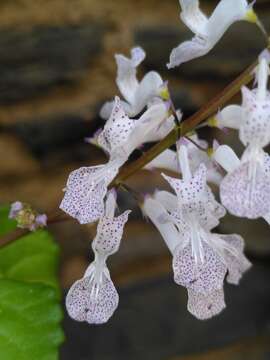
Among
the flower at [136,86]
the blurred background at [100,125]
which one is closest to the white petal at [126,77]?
the flower at [136,86]

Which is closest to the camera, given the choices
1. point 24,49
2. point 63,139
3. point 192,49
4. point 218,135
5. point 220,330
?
point 192,49

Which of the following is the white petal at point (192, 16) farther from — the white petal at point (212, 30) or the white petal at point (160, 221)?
the white petal at point (160, 221)

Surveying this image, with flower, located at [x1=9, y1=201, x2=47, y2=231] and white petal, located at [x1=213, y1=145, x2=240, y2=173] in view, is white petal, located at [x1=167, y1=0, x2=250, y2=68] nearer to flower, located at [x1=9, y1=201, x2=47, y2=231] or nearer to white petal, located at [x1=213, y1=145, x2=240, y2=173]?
white petal, located at [x1=213, y1=145, x2=240, y2=173]

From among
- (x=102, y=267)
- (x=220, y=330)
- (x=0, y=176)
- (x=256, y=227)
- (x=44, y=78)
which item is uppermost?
(x=44, y=78)

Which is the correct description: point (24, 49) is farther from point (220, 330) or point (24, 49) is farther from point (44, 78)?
point (220, 330)

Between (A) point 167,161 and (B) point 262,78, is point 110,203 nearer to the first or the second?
(A) point 167,161

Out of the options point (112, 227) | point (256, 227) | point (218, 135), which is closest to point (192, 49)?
point (112, 227)

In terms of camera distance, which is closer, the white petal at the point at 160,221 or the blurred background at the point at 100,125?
the white petal at the point at 160,221
